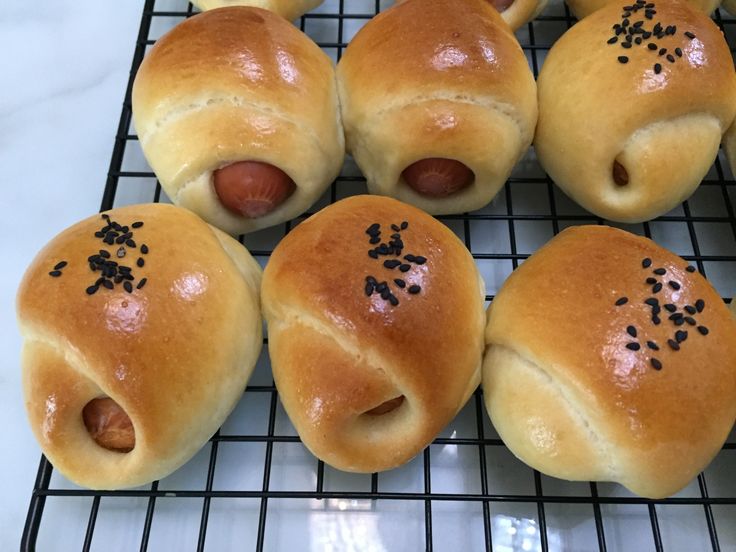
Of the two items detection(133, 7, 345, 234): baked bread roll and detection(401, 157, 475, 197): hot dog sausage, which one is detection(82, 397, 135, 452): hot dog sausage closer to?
detection(133, 7, 345, 234): baked bread roll

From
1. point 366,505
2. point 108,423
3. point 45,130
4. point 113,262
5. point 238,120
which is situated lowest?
point 366,505

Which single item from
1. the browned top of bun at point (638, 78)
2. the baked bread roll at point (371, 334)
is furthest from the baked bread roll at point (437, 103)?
the baked bread roll at point (371, 334)

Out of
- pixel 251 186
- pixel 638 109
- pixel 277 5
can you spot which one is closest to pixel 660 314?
pixel 638 109

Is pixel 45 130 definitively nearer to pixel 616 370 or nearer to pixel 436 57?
pixel 436 57

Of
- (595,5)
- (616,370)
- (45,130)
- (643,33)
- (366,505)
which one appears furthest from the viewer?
(45,130)

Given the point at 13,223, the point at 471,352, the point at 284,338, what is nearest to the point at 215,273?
the point at 284,338

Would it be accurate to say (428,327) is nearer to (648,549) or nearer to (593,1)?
(648,549)

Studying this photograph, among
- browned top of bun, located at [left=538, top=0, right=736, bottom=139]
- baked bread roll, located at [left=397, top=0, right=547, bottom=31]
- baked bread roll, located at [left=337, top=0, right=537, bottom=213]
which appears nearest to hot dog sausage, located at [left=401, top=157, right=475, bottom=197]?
baked bread roll, located at [left=337, top=0, right=537, bottom=213]
